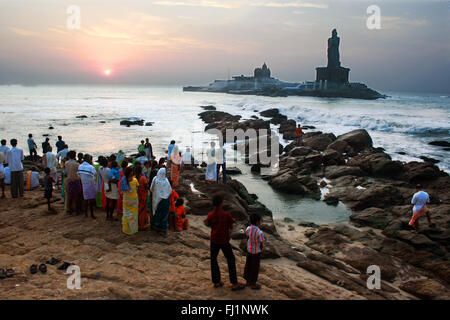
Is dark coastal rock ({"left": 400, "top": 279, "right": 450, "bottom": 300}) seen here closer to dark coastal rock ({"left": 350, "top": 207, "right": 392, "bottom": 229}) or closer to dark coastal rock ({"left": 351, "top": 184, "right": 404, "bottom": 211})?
dark coastal rock ({"left": 350, "top": 207, "right": 392, "bottom": 229})

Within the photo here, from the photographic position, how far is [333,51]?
116188 mm

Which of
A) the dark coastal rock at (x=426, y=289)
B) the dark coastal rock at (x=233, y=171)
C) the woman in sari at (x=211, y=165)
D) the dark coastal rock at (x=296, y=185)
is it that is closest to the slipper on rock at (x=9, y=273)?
the woman in sari at (x=211, y=165)

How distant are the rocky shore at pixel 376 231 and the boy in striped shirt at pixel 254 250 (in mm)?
1972

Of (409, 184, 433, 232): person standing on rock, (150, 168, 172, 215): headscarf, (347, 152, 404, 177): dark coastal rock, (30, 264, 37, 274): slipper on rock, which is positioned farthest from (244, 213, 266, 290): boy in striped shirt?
(347, 152, 404, 177): dark coastal rock

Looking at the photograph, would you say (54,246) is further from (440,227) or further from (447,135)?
(447,135)

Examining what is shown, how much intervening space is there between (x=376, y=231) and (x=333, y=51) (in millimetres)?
122126

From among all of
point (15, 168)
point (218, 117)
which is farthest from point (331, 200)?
point (218, 117)

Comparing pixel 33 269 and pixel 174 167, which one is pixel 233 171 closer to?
pixel 174 167

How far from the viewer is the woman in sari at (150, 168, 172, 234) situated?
19.6ft

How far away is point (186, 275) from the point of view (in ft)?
15.9

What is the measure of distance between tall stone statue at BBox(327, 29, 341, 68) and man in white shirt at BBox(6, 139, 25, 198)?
402 ft

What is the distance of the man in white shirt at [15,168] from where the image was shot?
7983 millimetres
